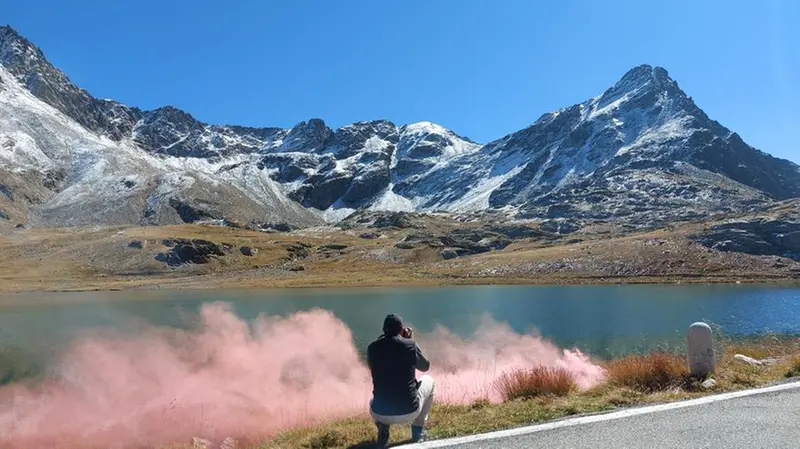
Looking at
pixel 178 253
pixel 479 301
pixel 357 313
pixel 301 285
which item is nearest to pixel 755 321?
pixel 479 301

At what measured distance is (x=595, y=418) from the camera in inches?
400

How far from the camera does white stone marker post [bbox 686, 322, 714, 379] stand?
13672 mm

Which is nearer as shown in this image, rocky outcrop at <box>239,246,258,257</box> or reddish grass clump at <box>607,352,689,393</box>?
reddish grass clump at <box>607,352,689,393</box>

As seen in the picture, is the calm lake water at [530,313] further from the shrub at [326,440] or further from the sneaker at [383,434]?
the sneaker at [383,434]

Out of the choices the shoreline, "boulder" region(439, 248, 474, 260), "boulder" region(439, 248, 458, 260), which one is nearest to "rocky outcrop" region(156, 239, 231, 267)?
the shoreline

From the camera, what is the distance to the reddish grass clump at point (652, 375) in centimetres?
1327

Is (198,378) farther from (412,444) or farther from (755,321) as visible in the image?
(755,321)

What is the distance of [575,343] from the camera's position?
38.3 metres

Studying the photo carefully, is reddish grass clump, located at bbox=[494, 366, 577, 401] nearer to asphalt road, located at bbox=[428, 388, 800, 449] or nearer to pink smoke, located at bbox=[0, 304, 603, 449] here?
pink smoke, located at bbox=[0, 304, 603, 449]

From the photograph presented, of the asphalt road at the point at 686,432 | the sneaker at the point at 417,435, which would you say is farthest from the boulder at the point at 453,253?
the sneaker at the point at 417,435

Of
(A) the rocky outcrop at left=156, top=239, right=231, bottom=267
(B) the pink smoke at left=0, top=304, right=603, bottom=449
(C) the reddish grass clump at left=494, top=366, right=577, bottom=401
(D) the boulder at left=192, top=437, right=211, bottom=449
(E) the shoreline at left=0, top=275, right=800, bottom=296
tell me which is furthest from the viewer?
(A) the rocky outcrop at left=156, top=239, right=231, bottom=267

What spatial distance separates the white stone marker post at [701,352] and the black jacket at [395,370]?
817 centimetres

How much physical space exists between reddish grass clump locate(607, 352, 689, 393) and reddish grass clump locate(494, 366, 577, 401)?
1344 millimetres

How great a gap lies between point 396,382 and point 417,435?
39.9 inches
